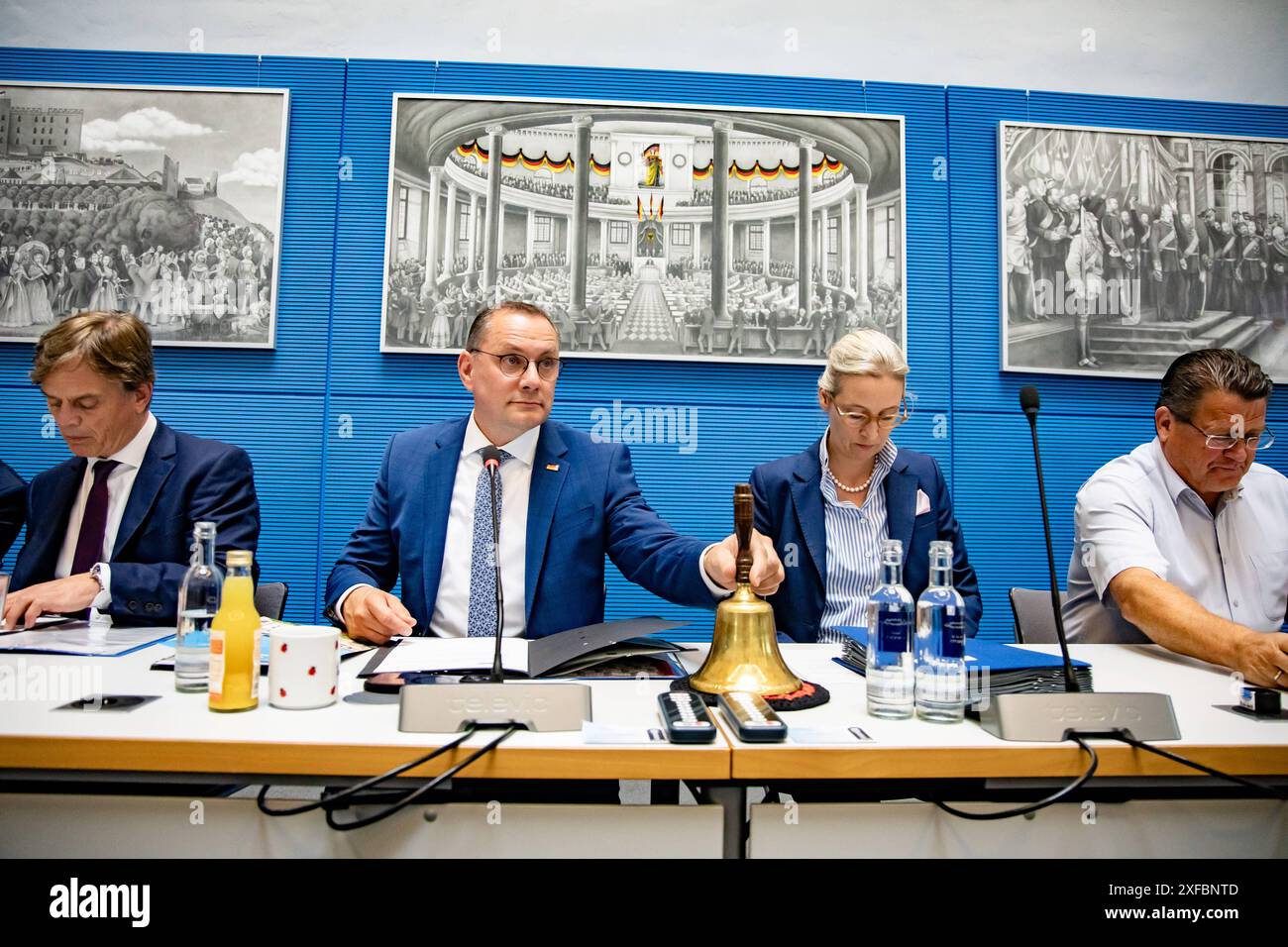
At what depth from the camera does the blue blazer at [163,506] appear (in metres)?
1.85

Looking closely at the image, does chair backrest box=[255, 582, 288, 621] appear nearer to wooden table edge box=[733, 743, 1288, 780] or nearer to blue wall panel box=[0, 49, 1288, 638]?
blue wall panel box=[0, 49, 1288, 638]

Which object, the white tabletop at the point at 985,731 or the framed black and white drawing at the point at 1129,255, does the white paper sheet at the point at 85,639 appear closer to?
the white tabletop at the point at 985,731

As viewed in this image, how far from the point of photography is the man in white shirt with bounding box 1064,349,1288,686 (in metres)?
1.70

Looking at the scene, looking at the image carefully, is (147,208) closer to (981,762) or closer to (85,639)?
(85,639)

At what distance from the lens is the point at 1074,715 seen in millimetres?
947

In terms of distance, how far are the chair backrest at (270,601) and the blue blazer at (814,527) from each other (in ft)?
3.90

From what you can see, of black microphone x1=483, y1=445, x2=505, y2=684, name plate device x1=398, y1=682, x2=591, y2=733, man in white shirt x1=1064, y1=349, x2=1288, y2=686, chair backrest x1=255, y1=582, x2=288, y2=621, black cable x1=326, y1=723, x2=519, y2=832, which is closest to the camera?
black cable x1=326, y1=723, x2=519, y2=832

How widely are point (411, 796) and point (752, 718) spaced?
391 mm

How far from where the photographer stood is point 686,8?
285 cm

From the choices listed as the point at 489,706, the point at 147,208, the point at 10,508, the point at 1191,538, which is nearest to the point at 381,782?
the point at 489,706

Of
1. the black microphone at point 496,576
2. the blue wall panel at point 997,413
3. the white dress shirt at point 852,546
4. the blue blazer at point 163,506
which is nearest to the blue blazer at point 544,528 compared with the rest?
the blue blazer at point 163,506

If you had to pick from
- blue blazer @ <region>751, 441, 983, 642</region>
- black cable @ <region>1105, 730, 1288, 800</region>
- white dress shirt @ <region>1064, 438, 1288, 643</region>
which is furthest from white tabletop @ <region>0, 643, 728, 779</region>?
white dress shirt @ <region>1064, 438, 1288, 643</region>

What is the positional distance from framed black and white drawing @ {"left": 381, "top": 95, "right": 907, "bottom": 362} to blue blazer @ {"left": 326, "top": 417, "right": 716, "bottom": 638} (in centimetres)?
80
